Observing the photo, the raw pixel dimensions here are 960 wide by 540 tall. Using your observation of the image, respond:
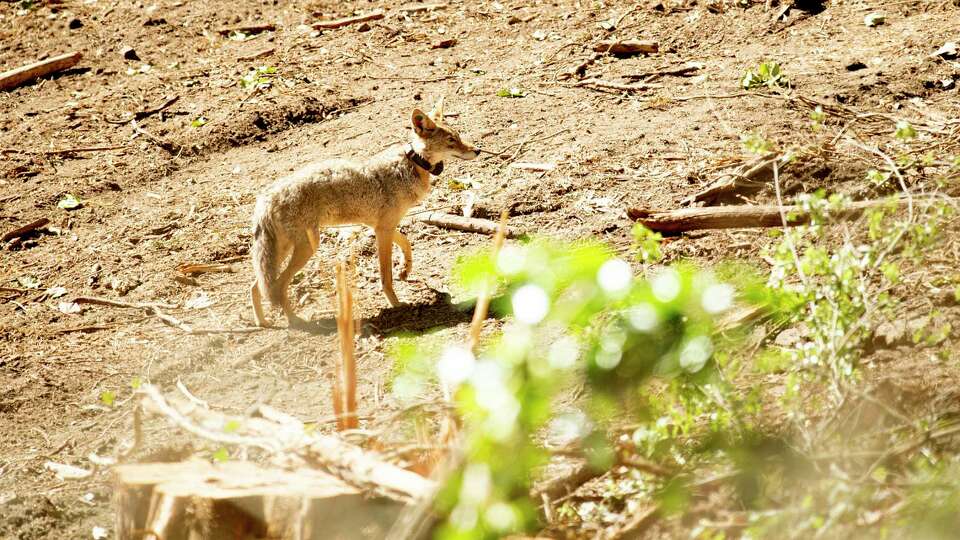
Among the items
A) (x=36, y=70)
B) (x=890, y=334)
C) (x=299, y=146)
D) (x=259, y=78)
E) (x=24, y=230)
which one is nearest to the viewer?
(x=890, y=334)

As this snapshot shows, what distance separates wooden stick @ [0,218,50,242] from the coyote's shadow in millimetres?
3614

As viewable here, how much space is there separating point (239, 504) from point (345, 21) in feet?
33.6

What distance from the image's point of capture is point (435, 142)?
25.1ft

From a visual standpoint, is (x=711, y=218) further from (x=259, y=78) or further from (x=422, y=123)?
(x=259, y=78)

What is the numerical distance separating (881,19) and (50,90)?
1031 cm

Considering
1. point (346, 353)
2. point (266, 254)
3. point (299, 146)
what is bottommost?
point (299, 146)

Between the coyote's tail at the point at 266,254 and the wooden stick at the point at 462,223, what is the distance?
175 centimetres

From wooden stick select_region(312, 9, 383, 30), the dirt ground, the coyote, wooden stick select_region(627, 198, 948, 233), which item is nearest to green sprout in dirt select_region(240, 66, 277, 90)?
the dirt ground

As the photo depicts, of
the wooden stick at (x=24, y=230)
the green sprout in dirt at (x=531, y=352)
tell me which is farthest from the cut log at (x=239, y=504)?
the wooden stick at (x=24, y=230)

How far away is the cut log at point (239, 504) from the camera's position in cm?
363

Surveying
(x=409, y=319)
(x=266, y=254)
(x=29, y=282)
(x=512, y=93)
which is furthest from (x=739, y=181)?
(x=29, y=282)

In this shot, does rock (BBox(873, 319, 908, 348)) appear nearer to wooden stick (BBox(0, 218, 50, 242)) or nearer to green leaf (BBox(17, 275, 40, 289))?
green leaf (BBox(17, 275, 40, 289))

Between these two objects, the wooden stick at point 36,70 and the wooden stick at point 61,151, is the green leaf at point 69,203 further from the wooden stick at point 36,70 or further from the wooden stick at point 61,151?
the wooden stick at point 36,70

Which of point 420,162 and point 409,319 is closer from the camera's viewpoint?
point 409,319
